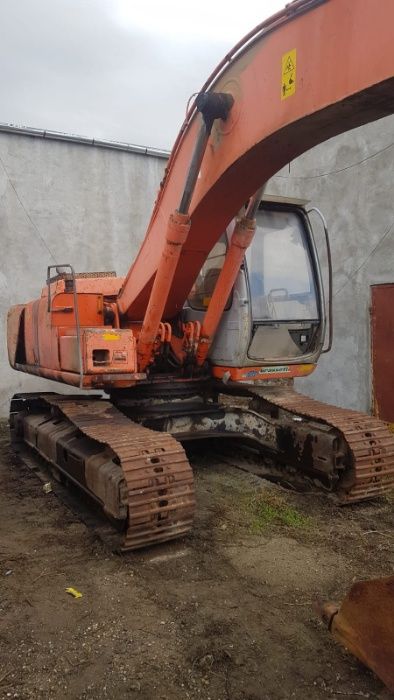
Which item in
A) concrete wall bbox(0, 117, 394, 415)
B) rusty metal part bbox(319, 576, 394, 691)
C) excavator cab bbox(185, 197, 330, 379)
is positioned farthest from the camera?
concrete wall bbox(0, 117, 394, 415)

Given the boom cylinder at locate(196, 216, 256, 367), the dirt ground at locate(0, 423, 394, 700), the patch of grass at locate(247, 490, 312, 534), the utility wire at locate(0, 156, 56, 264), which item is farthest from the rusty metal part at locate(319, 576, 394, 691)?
the utility wire at locate(0, 156, 56, 264)

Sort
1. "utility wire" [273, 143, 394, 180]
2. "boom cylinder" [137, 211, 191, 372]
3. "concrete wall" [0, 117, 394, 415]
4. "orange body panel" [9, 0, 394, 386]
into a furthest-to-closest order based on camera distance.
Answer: "concrete wall" [0, 117, 394, 415], "utility wire" [273, 143, 394, 180], "boom cylinder" [137, 211, 191, 372], "orange body panel" [9, 0, 394, 386]

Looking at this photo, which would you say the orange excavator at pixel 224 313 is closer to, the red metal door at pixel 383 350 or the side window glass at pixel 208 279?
the side window glass at pixel 208 279

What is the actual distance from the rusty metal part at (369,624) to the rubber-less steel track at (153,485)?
1368 millimetres

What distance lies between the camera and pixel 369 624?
2.34m

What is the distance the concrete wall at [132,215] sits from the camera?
26.0ft

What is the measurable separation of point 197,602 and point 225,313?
99.5 inches

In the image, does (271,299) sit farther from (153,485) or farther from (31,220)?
(31,220)

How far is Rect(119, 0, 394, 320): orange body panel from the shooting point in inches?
90.4

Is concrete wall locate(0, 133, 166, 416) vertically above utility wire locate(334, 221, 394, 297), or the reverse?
concrete wall locate(0, 133, 166, 416)

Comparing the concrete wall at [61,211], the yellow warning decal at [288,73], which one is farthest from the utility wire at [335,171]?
the yellow warning decal at [288,73]

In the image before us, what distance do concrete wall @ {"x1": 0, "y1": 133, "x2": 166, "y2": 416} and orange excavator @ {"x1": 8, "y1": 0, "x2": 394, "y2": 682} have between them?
107 inches

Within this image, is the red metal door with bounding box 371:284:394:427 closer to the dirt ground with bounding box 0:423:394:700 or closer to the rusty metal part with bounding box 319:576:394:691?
the dirt ground with bounding box 0:423:394:700

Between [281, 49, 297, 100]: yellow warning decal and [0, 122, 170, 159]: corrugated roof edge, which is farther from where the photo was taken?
[0, 122, 170, 159]: corrugated roof edge
